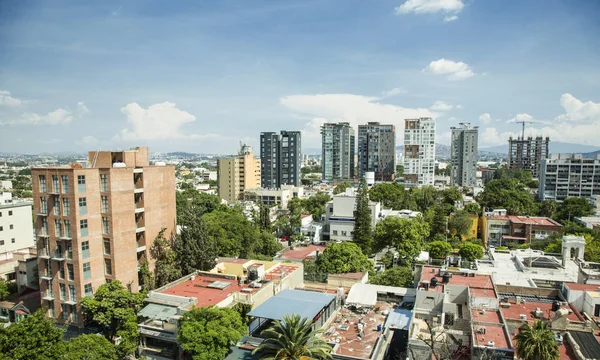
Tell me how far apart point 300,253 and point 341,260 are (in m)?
14.7

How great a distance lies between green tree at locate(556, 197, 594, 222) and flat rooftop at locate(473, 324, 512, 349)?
50.7m

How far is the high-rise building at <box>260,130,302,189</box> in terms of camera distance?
105 m

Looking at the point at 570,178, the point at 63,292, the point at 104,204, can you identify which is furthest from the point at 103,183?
the point at 570,178

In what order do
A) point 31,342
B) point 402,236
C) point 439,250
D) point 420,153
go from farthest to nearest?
point 420,153, point 402,236, point 439,250, point 31,342

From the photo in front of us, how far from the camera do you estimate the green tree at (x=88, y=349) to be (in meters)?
17.4

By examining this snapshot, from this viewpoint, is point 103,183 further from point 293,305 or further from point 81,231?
point 293,305

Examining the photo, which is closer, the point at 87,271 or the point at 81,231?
the point at 81,231

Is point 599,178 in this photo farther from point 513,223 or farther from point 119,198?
point 119,198

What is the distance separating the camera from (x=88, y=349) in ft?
59.0

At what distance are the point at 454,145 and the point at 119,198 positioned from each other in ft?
406

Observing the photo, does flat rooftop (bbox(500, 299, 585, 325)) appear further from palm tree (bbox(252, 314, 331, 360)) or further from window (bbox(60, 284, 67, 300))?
window (bbox(60, 284, 67, 300))

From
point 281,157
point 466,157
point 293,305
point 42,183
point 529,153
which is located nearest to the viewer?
point 293,305

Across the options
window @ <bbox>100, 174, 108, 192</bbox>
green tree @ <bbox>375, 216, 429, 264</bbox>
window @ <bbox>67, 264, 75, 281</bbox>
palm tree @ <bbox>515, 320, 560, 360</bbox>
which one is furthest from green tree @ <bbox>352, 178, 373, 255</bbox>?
palm tree @ <bbox>515, 320, 560, 360</bbox>

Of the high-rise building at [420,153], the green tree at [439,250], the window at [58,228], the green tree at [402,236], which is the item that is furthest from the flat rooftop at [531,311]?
the high-rise building at [420,153]
